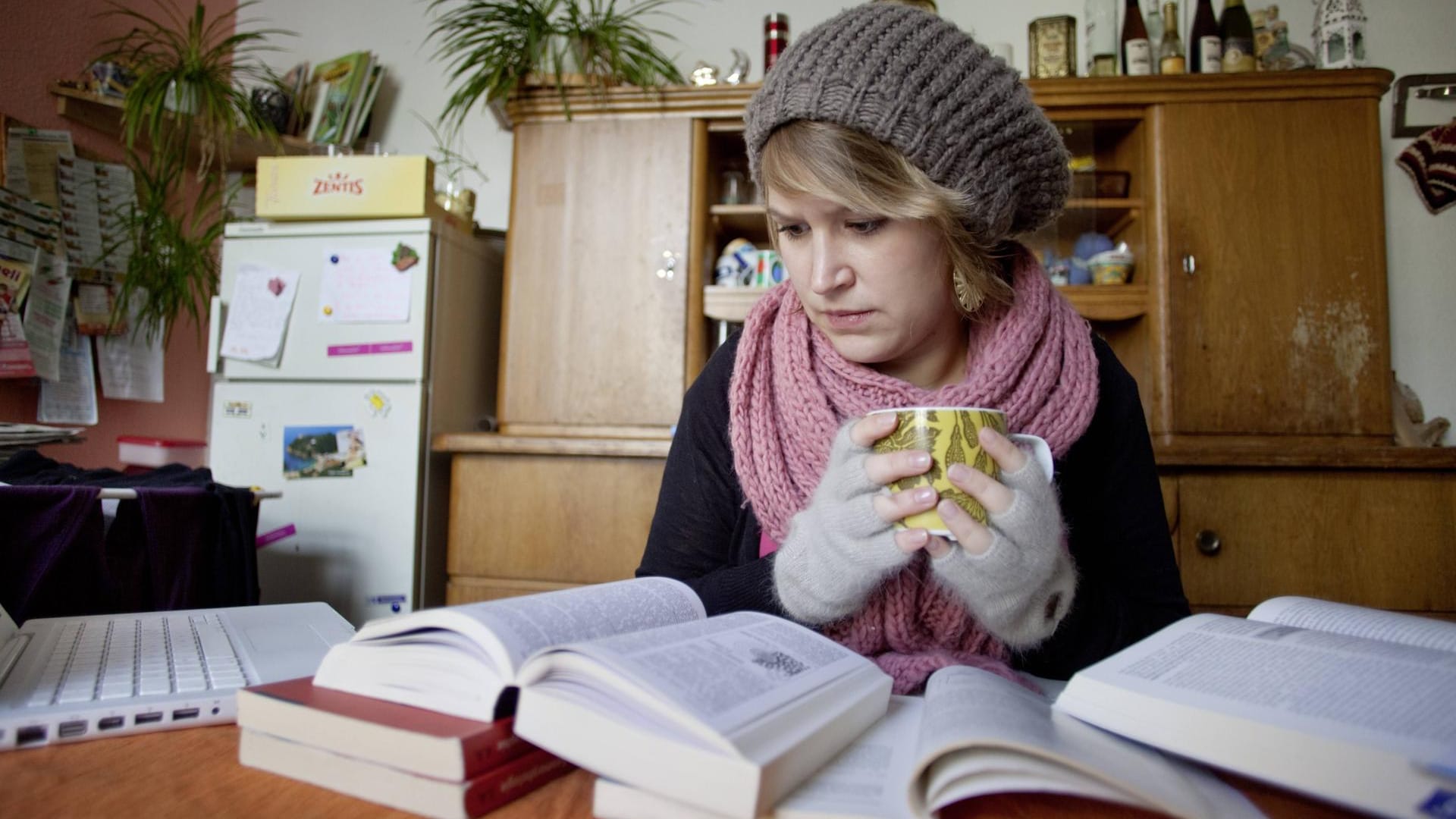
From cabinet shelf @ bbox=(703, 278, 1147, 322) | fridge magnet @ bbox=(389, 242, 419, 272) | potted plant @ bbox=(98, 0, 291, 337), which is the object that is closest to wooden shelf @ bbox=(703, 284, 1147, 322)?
cabinet shelf @ bbox=(703, 278, 1147, 322)

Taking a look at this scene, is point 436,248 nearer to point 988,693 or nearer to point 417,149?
→ point 417,149

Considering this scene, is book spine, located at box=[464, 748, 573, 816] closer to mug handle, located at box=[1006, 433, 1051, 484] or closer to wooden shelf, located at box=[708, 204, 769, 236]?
mug handle, located at box=[1006, 433, 1051, 484]

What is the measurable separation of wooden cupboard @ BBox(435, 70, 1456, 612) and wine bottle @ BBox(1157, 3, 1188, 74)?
0.08 metres

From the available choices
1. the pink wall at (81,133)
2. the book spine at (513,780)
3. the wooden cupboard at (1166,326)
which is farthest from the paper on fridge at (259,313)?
the book spine at (513,780)

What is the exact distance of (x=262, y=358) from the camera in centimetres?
195

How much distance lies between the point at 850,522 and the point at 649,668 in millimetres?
232

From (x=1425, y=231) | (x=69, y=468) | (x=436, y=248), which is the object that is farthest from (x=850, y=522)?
(x=1425, y=231)

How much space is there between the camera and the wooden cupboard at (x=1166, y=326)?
1640 millimetres

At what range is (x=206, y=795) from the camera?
1.27 ft

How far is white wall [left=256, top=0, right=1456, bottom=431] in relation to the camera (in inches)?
79.7

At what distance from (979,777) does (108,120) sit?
2.61 m

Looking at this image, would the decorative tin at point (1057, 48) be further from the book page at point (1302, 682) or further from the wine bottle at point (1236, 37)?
the book page at point (1302, 682)

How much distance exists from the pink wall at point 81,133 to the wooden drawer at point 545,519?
0.90m

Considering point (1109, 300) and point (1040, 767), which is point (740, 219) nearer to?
point (1109, 300)
